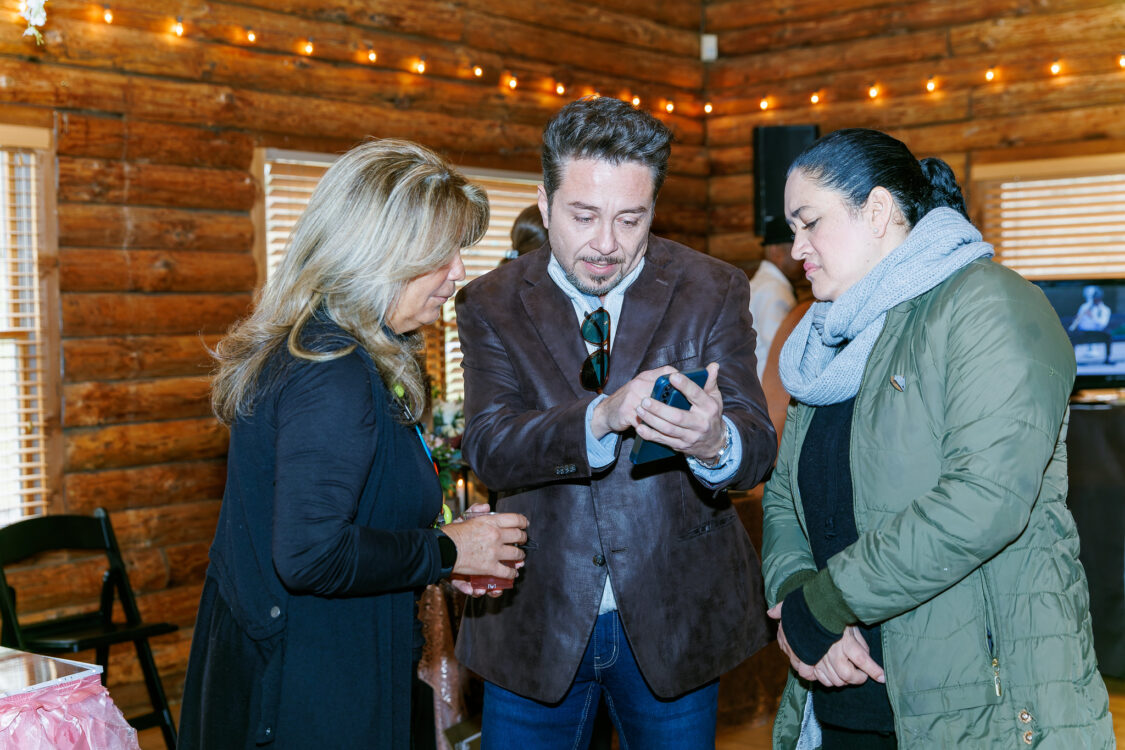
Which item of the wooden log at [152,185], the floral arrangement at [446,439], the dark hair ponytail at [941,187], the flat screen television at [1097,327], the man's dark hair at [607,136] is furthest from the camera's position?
the flat screen television at [1097,327]

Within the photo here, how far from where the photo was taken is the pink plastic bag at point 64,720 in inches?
72.1

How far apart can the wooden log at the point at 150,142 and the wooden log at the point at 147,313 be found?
24.9 inches

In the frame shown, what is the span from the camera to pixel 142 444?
4.92 m

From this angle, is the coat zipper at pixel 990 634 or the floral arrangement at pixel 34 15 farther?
the floral arrangement at pixel 34 15

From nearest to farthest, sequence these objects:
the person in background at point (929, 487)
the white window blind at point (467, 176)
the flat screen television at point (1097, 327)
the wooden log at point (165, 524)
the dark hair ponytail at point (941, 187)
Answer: the person in background at point (929, 487) → the dark hair ponytail at point (941, 187) → the wooden log at point (165, 524) → the flat screen television at point (1097, 327) → the white window blind at point (467, 176)

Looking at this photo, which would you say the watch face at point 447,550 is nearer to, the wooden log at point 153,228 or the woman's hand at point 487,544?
the woman's hand at point 487,544

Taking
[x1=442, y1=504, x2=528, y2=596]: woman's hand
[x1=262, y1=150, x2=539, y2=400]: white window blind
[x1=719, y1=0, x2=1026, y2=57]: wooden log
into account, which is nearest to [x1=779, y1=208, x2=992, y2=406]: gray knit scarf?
[x1=442, y1=504, x2=528, y2=596]: woman's hand

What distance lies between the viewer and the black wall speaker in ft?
21.8

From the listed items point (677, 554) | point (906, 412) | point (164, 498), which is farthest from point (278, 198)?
point (906, 412)

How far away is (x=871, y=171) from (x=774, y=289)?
317 centimetres

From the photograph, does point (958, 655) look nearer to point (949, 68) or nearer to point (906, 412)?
point (906, 412)

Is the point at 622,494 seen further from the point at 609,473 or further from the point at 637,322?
the point at 637,322

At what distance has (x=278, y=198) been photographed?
5.47 metres

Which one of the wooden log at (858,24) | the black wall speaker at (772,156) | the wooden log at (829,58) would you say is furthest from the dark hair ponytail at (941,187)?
the wooden log at (829,58)
